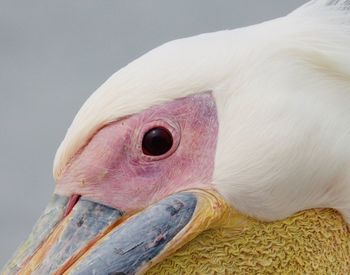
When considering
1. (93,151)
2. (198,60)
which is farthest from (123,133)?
(198,60)

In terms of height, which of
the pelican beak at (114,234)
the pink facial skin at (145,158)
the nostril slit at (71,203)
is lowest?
the pelican beak at (114,234)

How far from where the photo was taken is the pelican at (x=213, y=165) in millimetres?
4320

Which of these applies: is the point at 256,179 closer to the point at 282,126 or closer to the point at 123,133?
the point at 282,126

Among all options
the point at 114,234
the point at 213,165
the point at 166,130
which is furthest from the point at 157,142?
the point at 114,234

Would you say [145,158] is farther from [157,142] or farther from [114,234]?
[114,234]

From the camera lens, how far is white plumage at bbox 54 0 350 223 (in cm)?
432

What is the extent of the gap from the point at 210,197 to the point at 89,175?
23.4 inches

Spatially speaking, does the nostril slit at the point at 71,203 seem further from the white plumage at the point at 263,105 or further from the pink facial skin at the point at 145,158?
the white plumage at the point at 263,105

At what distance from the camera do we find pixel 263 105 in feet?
14.2

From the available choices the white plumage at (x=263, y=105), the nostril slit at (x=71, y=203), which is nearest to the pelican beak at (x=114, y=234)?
the nostril slit at (x=71, y=203)

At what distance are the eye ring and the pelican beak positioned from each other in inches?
8.6

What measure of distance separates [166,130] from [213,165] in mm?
288

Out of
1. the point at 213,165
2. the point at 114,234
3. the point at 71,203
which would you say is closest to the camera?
the point at 114,234

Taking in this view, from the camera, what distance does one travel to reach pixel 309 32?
4.61 meters
